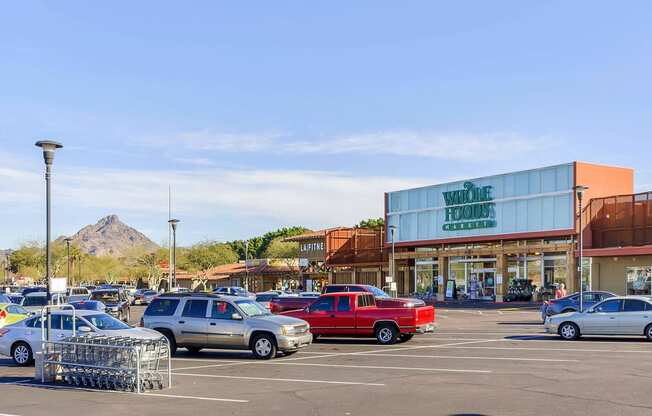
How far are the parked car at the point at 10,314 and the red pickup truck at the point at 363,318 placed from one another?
1057cm

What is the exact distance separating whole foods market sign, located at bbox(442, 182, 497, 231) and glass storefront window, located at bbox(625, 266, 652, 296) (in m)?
12.8

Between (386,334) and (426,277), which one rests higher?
(426,277)

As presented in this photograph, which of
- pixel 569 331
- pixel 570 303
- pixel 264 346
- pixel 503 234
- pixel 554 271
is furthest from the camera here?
pixel 503 234

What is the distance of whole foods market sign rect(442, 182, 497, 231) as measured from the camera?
5981 cm

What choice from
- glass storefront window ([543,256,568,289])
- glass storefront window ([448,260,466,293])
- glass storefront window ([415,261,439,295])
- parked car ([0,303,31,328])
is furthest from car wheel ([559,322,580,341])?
glass storefront window ([415,261,439,295])

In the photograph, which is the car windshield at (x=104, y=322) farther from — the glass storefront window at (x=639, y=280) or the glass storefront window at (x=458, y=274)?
the glass storefront window at (x=458, y=274)

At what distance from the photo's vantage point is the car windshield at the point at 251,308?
21.0 meters

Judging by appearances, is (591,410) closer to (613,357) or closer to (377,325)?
(613,357)

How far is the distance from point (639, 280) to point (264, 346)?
3459 centimetres

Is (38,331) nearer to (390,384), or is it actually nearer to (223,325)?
(223,325)

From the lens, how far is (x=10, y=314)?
1096 inches

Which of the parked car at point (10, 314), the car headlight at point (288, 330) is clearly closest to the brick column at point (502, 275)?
the parked car at point (10, 314)

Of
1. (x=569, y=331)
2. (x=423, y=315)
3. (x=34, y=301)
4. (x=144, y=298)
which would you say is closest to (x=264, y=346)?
(x=423, y=315)

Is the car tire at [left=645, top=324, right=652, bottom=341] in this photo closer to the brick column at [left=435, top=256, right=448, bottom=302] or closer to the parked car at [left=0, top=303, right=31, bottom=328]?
the parked car at [left=0, top=303, right=31, bottom=328]
